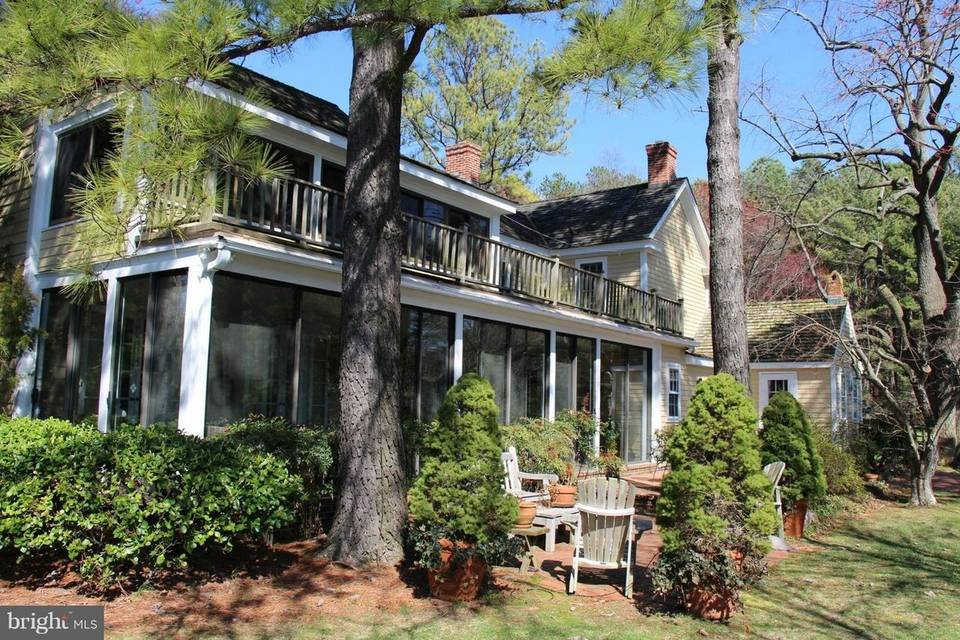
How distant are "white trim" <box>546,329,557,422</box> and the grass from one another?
7399 mm

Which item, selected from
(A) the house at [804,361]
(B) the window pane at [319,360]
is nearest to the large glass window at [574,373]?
(A) the house at [804,361]

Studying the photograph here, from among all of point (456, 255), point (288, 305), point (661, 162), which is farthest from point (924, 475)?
point (661, 162)

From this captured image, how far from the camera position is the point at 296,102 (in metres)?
13.0

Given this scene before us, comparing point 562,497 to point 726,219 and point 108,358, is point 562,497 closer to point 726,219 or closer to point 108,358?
point 726,219

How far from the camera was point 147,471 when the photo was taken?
19.5 feet

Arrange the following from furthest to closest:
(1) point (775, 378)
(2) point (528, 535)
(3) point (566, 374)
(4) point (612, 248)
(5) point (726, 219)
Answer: (1) point (775, 378), (4) point (612, 248), (3) point (566, 374), (5) point (726, 219), (2) point (528, 535)

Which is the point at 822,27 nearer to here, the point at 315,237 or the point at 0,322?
the point at 315,237

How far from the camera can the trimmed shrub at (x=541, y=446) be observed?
11.8 metres

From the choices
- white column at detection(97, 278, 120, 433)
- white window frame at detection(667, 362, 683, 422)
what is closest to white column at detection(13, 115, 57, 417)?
white column at detection(97, 278, 120, 433)

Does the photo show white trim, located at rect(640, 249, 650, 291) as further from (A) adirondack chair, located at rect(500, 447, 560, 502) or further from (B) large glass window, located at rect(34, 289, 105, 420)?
(B) large glass window, located at rect(34, 289, 105, 420)

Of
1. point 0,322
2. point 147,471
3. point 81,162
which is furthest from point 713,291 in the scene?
point 0,322

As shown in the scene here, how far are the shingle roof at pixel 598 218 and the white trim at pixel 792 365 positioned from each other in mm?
5189

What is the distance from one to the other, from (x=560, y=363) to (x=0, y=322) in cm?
1048

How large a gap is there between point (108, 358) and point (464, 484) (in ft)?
20.6
